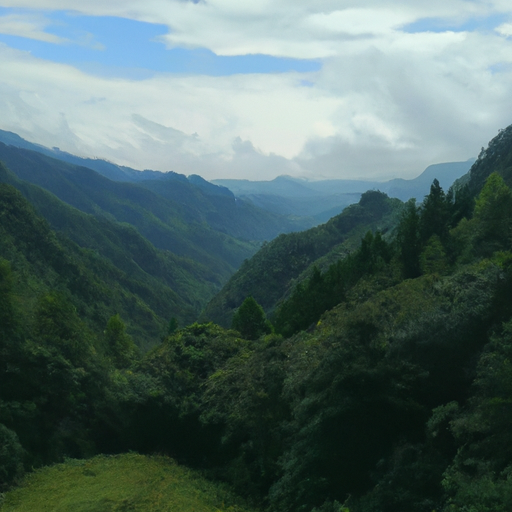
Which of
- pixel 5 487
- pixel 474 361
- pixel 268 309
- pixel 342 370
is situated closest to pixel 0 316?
pixel 5 487

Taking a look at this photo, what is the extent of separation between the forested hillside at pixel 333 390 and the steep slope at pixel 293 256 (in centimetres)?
7379

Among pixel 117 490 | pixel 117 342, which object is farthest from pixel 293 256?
pixel 117 490

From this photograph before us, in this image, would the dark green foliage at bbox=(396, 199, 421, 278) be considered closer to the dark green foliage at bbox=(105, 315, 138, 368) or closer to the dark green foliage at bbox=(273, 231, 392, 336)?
the dark green foliage at bbox=(273, 231, 392, 336)

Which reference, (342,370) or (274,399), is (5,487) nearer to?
(274,399)

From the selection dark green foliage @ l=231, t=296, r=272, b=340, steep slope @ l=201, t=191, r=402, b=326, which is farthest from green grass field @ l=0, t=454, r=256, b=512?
steep slope @ l=201, t=191, r=402, b=326

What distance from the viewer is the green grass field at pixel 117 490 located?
21.8 meters

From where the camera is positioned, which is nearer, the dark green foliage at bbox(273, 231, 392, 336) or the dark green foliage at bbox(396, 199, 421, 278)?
the dark green foliage at bbox(396, 199, 421, 278)

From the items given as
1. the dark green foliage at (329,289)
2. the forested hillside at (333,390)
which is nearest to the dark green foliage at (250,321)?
the dark green foliage at (329,289)

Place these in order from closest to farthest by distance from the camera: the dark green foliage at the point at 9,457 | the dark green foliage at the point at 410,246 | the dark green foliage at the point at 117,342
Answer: the dark green foliage at the point at 9,457
the dark green foliage at the point at 410,246
the dark green foliage at the point at 117,342

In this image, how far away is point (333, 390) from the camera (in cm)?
2008

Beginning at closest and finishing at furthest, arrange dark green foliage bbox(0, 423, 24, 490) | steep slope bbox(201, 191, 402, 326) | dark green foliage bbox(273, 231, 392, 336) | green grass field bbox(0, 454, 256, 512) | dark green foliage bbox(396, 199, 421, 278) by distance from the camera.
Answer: green grass field bbox(0, 454, 256, 512), dark green foliage bbox(0, 423, 24, 490), dark green foliage bbox(396, 199, 421, 278), dark green foliage bbox(273, 231, 392, 336), steep slope bbox(201, 191, 402, 326)

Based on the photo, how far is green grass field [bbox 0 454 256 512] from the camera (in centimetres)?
2183

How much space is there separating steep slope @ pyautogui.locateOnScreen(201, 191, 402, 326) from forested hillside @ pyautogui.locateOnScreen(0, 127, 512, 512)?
7379 cm

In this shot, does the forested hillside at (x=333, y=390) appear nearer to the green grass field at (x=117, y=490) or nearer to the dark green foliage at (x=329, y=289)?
the dark green foliage at (x=329, y=289)
